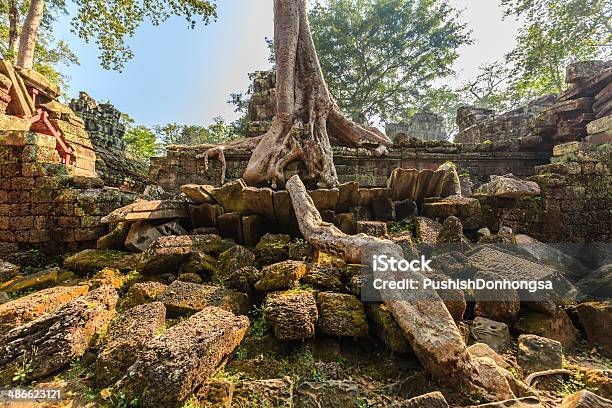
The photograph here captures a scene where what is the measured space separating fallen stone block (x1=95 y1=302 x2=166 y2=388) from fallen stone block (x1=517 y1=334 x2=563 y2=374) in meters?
2.03

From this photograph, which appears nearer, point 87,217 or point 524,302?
point 524,302

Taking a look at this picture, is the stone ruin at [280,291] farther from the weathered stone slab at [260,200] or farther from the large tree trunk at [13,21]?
the large tree trunk at [13,21]

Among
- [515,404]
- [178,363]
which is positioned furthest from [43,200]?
[515,404]

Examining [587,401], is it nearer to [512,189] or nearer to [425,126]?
[512,189]

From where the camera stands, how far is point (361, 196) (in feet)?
10.8

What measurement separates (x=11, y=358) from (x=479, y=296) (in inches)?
111

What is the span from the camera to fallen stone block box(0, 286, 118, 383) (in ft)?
4.76

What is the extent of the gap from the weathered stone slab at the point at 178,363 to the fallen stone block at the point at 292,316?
0.25m

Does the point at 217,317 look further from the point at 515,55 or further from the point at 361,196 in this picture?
the point at 515,55

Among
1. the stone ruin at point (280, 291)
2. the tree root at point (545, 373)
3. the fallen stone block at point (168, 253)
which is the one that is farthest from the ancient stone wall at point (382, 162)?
the tree root at point (545, 373)

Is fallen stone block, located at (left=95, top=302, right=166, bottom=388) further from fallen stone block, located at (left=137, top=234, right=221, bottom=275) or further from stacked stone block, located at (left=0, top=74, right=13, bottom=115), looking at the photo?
stacked stone block, located at (left=0, top=74, right=13, bottom=115)

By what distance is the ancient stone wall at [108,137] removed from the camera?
10421 mm

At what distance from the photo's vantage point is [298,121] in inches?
191

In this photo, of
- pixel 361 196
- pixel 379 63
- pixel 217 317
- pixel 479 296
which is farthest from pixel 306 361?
pixel 379 63
